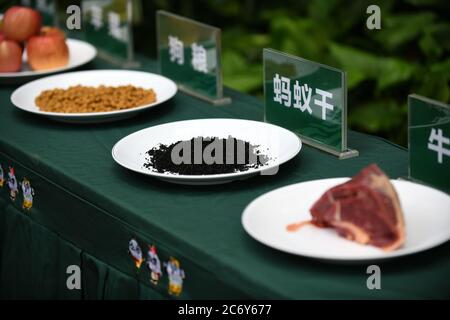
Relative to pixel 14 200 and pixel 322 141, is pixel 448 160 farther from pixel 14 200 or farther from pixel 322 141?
pixel 14 200

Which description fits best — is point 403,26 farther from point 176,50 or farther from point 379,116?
point 176,50

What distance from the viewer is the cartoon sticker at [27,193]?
1.94m

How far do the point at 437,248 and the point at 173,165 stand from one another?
1.75ft

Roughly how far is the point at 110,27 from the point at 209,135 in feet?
2.79

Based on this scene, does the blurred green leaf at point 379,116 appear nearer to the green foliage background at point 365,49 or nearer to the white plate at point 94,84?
the green foliage background at point 365,49

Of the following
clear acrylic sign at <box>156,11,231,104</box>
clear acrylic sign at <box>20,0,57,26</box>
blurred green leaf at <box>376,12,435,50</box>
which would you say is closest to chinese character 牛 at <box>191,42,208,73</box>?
clear acrylic sign at <box>156,11,231,104</box>

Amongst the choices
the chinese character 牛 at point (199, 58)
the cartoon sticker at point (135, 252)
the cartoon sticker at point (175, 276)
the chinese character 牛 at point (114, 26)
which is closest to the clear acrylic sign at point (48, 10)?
the chinese character 牛 at point (114, 26)

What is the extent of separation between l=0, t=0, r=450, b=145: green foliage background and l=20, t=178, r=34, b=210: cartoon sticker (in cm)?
147

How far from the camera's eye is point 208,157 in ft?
5.57

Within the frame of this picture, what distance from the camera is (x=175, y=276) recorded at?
5.00 ft

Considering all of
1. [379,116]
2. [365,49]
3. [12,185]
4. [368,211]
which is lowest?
[379,116]

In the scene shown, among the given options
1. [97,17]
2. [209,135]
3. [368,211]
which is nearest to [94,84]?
[97,17]

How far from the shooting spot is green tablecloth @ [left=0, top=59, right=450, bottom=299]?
1.33m

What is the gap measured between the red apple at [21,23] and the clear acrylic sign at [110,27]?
0.77 feet
